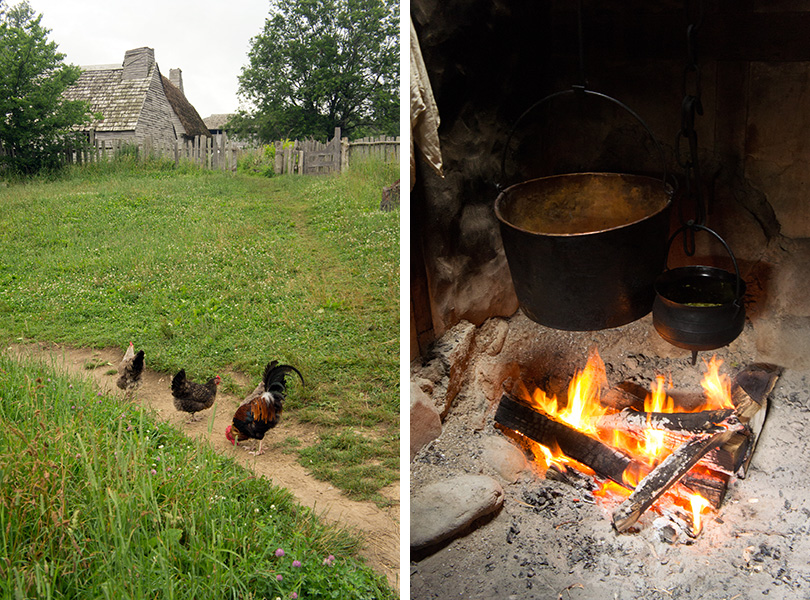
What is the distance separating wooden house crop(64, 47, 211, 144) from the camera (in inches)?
104

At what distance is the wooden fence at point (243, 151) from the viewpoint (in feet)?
8.73

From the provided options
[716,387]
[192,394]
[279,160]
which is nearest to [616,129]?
[716,387]

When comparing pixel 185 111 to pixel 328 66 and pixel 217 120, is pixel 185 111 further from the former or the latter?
pixel 328 66

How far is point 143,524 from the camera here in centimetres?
186

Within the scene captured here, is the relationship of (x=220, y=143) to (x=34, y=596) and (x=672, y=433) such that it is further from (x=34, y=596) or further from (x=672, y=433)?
(x=672, y=433)

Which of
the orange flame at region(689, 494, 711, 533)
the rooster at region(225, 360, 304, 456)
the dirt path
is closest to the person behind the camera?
the orange flame at region(689, 494, 711, 533)

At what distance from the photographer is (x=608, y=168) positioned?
2.14 metres

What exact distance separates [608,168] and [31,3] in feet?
7.38

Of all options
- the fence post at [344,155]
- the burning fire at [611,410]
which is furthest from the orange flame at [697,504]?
the fence post at [344,155]

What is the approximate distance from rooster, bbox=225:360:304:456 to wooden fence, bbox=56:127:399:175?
2.72 feet

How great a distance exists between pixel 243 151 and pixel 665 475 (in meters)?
2.02

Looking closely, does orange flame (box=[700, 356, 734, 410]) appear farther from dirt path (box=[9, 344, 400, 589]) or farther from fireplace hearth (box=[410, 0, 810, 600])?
dirt path (box=[9, 344, 400, 589])

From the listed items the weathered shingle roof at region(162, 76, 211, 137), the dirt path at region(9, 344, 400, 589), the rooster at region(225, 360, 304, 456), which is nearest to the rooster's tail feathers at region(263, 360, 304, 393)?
the rooster at region(225, 360, 304, 456)

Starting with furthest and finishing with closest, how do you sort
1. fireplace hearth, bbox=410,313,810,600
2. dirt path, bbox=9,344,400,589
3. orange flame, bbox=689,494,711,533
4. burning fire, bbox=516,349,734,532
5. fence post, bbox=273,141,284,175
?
fence post, bbox=273,141,284,175 → dirt path, bbox=9,344,400,589 → burning fire, bbox=516,349,734,532 → orange flame, bbox=689,494,711,533 → fireplace hearth, bbox=410,313,810,600
